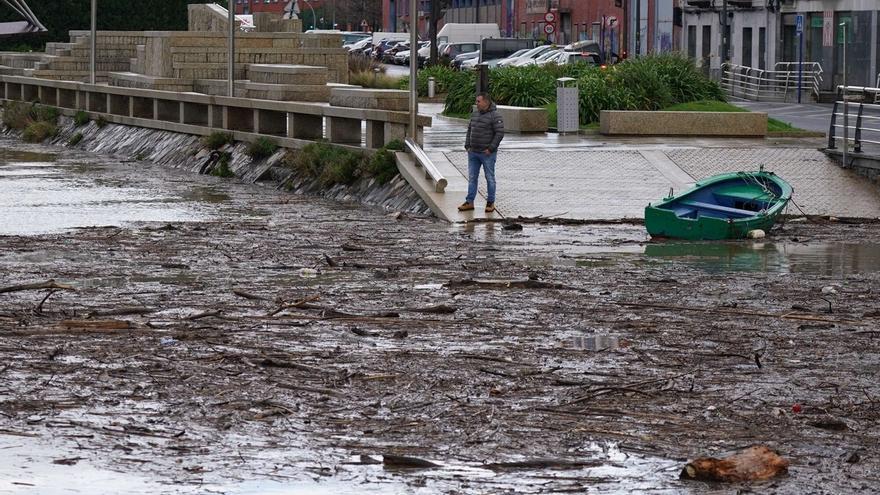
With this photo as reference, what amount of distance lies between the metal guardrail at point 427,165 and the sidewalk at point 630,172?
17.9 inches

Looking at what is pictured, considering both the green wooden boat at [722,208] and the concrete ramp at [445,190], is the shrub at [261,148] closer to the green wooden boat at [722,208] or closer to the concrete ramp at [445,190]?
the concrete ramp at [445,190]

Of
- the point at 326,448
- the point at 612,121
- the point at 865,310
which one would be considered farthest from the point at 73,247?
the point at 612,121

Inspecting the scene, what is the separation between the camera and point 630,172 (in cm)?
2594

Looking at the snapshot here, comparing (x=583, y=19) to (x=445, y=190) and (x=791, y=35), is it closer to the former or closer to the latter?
(x=791, y=35)

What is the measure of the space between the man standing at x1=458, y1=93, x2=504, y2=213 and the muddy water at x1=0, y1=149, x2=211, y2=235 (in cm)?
385

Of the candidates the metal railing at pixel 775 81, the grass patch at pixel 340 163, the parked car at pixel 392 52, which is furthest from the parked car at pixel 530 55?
the grass patch at pixel 340 163

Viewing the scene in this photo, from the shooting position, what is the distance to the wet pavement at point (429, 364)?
9.05 m

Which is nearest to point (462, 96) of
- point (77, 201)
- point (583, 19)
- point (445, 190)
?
point (77, 201)

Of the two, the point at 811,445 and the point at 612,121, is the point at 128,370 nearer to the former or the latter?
the point at 811,445

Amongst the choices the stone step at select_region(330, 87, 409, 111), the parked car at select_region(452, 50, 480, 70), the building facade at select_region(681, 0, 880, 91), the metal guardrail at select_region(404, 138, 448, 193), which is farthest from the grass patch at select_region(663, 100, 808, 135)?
the parked car at select_region(452, 50, 480, 70)

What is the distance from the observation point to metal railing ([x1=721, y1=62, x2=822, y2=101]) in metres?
55.8

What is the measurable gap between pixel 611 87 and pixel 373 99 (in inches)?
286

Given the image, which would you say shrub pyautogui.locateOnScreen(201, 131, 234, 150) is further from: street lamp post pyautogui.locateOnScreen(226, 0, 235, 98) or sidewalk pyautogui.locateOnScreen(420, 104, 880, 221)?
sidewalk pyautogui.locateOnScreen(420, 104, 880, 221)

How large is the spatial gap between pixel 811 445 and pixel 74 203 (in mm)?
18269
